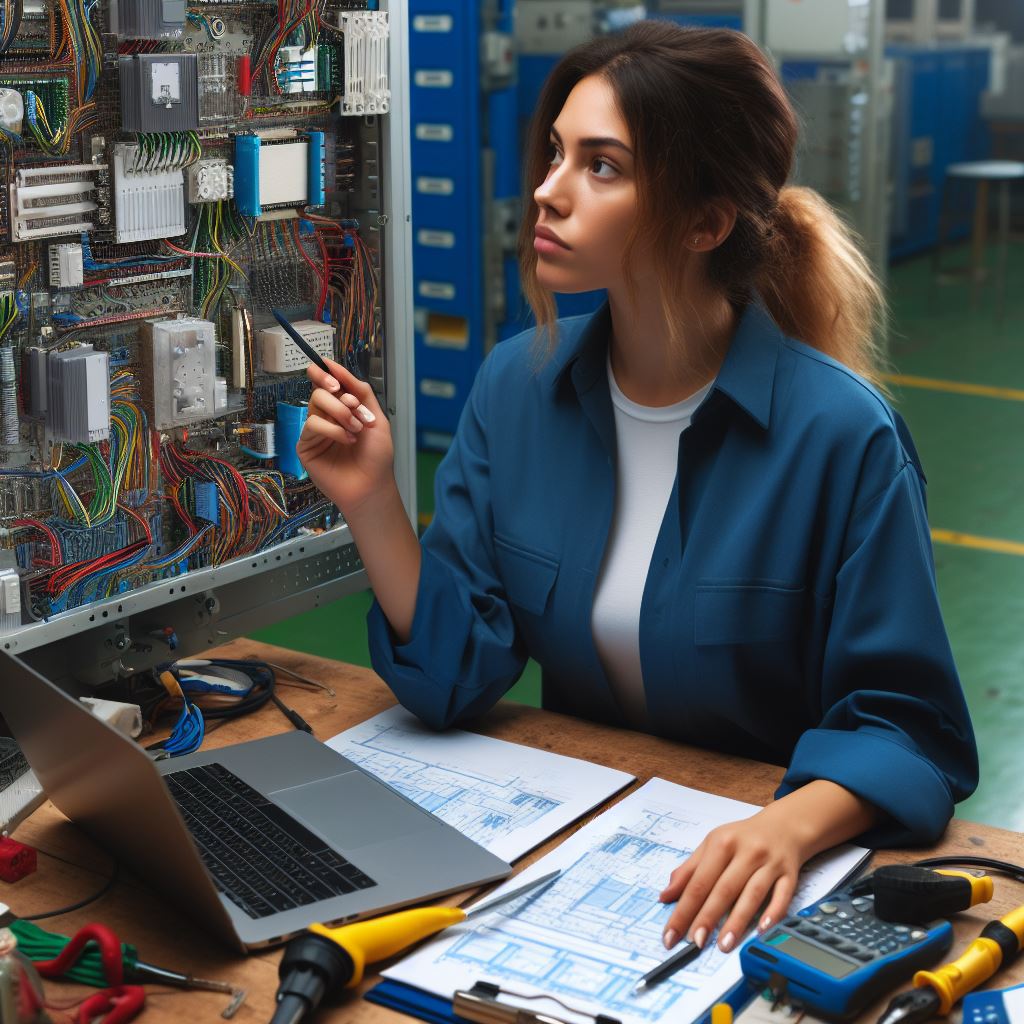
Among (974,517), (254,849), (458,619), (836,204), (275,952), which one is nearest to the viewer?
(275,952)

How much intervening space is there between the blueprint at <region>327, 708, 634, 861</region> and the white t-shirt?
174mm

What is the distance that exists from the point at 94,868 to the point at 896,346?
235 inches

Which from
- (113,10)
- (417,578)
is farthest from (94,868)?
(113,10)

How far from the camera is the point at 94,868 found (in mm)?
1233

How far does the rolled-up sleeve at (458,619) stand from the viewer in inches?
58.7

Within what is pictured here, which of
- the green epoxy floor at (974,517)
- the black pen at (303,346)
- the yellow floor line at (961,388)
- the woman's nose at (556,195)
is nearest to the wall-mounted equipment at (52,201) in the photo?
the black pen at (303,346)

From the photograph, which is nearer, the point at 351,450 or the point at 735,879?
the point at 735,879

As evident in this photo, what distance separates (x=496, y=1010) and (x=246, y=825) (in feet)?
1.19

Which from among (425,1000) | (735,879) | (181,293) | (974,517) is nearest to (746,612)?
(735,879)

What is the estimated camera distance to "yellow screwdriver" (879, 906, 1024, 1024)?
3.28 feet

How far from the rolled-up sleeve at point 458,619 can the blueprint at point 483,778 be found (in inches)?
1.8

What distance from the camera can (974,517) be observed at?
4379 mm

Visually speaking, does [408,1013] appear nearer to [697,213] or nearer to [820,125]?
[697,213]

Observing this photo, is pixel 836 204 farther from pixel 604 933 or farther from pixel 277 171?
pixel 604 933
